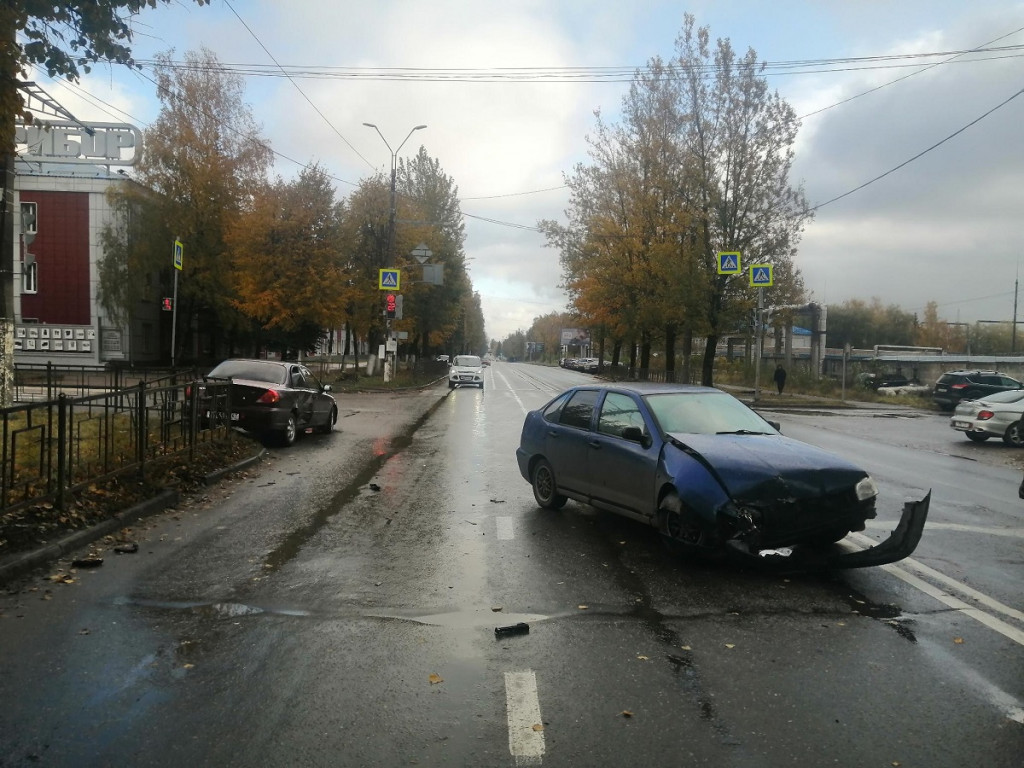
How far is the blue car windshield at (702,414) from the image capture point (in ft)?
24.2

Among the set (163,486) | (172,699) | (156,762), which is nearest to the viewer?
(156,762)

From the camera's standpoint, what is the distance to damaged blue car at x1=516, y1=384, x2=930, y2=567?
611 centimetres

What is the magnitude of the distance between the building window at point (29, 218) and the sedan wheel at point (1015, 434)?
39.4 m

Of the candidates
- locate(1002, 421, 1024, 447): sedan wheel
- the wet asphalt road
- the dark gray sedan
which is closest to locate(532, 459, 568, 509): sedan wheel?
the wet asphalt road

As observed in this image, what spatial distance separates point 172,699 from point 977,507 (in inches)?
366

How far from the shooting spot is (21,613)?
5.23 meters

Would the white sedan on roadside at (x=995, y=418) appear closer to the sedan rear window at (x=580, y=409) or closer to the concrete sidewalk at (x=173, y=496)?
the concrete sidewalk at (x=173, y=496)

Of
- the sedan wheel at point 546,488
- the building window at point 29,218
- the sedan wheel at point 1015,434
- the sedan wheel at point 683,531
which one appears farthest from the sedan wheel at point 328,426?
the building window at point 29,218

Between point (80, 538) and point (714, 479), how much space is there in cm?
541

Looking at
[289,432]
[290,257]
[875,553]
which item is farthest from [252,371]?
[290,257]

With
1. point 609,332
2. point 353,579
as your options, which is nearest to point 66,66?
point 353,579

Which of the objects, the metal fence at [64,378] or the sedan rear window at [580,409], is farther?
the metal fence at [64,378]

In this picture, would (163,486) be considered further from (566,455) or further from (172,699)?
(172,699)

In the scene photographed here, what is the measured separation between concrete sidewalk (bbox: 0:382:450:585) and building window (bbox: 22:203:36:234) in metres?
20.7
